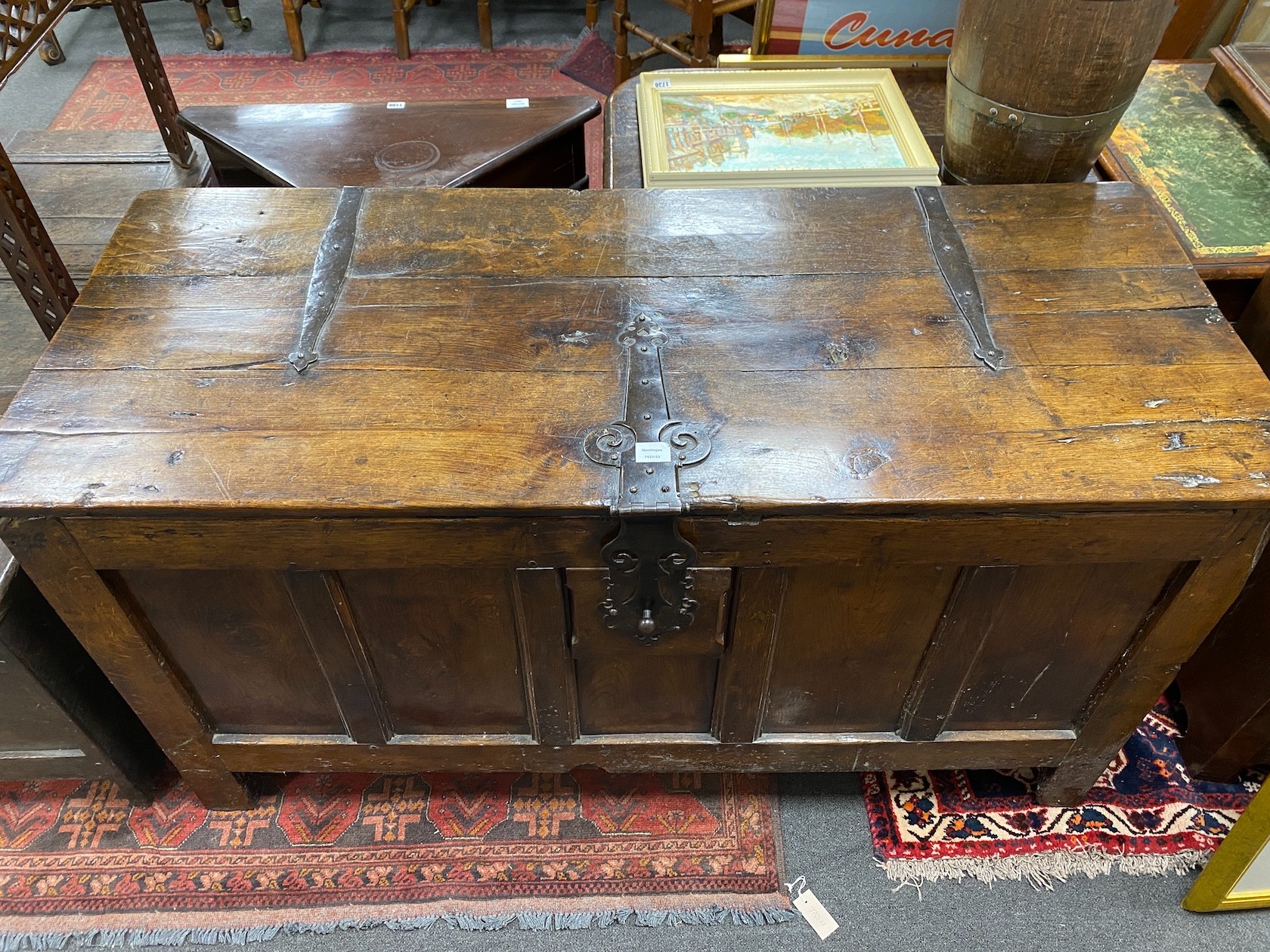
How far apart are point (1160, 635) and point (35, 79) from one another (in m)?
4.00

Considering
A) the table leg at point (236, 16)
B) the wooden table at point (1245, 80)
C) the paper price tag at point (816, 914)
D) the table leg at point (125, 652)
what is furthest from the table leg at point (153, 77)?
the wooden table at point (1245, 80)

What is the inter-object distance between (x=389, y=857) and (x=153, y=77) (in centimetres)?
167

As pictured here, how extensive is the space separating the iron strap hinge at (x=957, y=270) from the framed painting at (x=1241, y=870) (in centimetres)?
74

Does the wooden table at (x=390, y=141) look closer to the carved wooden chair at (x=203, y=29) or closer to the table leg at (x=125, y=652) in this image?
the table leg at (x=125, y=652)

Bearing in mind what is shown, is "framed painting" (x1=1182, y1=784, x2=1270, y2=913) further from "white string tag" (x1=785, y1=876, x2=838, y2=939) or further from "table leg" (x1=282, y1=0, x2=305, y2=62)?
"table leg" (x1=282, y1=0, x2=305, y2=62)

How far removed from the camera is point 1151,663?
1237 mm

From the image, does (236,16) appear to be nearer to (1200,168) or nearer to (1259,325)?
(1200,168)

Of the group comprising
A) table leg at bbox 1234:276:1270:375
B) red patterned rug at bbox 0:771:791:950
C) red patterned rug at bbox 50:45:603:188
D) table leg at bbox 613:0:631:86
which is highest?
table leg at bbox 1234:276:1270:375

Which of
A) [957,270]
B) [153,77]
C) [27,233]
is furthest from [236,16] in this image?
[957,270]

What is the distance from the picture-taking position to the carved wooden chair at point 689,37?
9.16 feet

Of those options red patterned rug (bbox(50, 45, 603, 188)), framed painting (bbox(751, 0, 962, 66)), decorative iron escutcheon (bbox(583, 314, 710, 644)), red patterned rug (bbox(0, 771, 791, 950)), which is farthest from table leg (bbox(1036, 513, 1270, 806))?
red patterned rug (bbox(50, 45, 603, 188))

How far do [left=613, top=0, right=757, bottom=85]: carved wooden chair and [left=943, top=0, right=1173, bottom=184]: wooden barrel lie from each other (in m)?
1.53

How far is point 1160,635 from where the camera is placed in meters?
1.20

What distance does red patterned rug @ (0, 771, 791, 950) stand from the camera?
143cm
